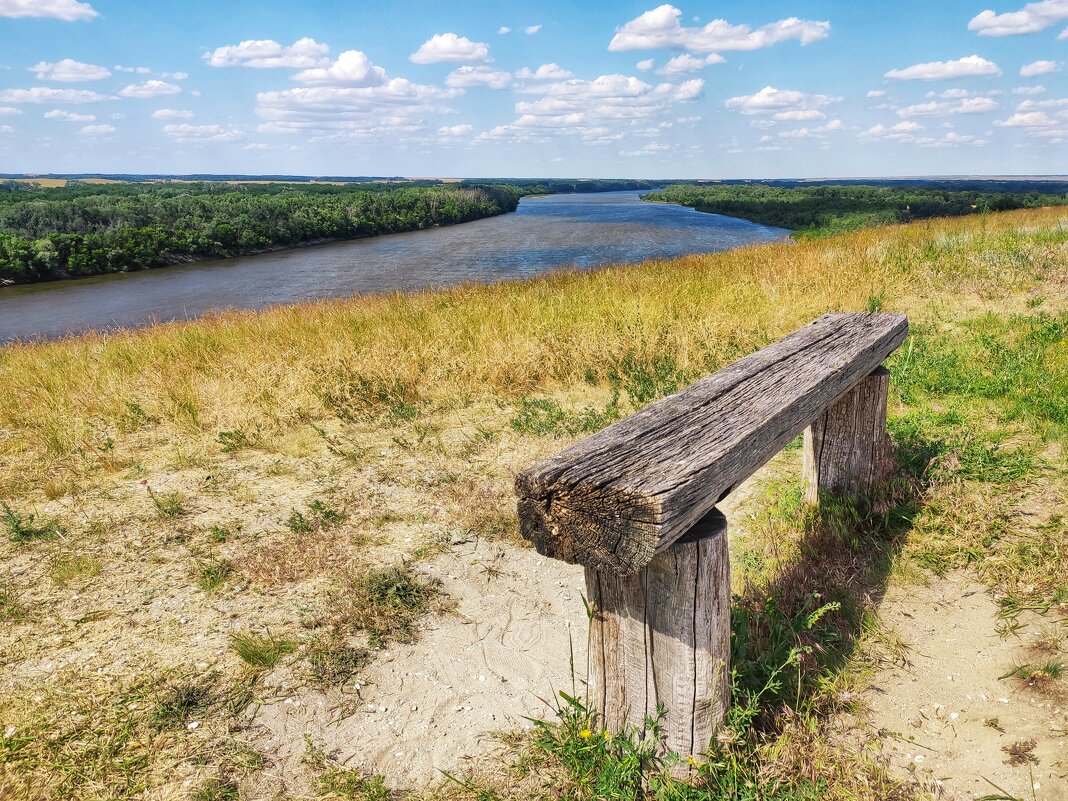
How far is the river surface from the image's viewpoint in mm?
20938

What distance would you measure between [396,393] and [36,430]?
3.20 metres

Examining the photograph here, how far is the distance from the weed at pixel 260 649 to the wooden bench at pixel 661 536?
1491 millimetres

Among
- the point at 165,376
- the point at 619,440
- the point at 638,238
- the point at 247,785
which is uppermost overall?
the point at 638,238

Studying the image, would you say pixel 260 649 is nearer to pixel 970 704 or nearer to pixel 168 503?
pixel 168 503

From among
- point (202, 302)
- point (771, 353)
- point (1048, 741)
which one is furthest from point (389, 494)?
point (202, 302)

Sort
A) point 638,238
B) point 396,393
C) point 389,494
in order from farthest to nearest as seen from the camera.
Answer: point 638,238, point 396,393, point 389,494

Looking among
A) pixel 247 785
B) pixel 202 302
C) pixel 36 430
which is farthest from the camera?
pixel 202 302

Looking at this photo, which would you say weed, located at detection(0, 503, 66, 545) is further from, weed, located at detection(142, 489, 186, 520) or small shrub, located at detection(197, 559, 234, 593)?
small shrub, located at detection(197, 559, 234, 593)

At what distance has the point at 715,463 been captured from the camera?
5.58ft

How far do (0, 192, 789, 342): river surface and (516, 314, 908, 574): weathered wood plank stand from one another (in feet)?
40.7

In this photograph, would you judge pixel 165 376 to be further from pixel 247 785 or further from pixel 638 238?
pixel 638 238

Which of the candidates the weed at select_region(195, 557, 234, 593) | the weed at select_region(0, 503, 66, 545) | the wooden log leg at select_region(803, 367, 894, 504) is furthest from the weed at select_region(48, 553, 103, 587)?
the wooden log leg at select_region(803, 367, 894, 504)

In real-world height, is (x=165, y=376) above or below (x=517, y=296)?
below

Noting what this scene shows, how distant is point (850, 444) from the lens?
316 centimetres
